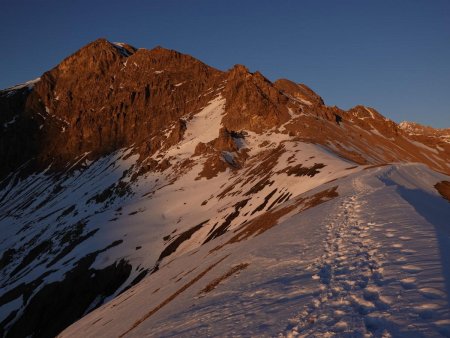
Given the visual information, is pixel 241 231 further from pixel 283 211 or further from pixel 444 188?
pixel 444 188

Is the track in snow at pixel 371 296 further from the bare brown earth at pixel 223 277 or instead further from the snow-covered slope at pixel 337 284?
the bare brown earth at pixel 223 277

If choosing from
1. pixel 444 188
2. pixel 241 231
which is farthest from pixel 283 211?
pixel 444 188

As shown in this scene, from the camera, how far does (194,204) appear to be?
10225 centimetres

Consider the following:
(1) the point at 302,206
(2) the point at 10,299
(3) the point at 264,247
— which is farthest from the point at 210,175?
(3) the point at 264,247

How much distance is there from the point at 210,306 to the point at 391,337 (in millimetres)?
9089

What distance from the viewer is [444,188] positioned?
1704 inches

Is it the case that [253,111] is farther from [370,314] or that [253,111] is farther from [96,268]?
[370,314]

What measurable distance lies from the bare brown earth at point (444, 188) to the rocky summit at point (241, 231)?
10.8 inches

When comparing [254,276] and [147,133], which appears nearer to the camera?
[254,276]

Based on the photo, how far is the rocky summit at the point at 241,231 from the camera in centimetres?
1254

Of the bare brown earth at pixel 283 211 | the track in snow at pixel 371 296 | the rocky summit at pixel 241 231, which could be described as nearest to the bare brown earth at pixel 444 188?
the rocky summit at pixel 241 231

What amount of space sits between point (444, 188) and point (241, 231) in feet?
76.2

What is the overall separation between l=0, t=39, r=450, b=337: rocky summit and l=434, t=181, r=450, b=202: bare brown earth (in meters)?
0.27

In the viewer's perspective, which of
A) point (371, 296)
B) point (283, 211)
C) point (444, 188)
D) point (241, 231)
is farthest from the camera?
point (444, 188)
